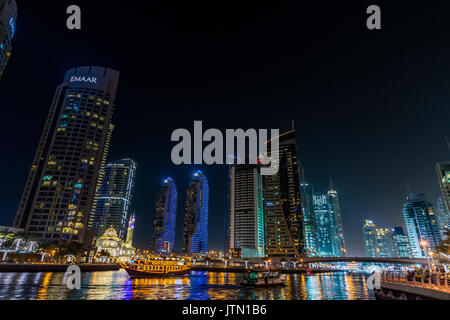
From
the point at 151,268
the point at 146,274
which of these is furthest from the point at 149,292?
the point at 151,268

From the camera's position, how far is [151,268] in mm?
78625

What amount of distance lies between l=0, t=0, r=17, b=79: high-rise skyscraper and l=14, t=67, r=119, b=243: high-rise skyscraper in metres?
57.4

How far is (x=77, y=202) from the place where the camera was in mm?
149500

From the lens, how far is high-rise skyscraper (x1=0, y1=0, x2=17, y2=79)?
98.1 m

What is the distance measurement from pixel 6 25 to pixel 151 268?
111522 millimetres

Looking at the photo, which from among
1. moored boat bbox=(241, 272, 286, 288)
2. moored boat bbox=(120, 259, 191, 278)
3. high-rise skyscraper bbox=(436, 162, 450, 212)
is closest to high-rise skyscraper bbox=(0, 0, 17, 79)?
moored boat bbox=(120, 259, 191, 278)

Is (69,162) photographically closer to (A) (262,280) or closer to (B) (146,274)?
→ (B) (146,274)

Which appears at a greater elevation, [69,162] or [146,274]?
[69,162]

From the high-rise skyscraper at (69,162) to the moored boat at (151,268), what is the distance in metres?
85.1

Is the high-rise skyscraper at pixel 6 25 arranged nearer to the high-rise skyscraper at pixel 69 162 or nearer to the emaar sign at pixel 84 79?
the high-rise skyscraper at pixel 69 162
